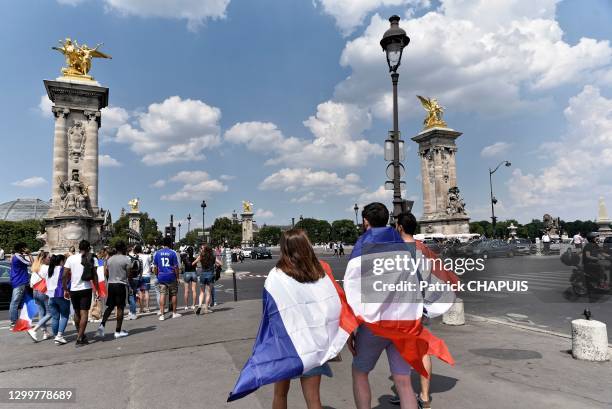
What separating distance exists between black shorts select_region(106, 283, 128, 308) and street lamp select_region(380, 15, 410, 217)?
20.7 ft

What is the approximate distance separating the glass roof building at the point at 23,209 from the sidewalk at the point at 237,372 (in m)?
157

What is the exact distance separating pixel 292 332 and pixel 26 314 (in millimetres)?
8152

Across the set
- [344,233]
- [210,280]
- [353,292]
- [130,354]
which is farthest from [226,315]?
[344,233]

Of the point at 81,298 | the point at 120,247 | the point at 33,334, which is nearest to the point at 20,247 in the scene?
the point at 33,334

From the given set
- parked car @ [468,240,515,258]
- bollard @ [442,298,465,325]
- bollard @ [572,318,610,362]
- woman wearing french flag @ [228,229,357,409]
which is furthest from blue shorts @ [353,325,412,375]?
parked car @ [468,240,515,258]

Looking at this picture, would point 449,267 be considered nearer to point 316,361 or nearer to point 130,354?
point 316,361

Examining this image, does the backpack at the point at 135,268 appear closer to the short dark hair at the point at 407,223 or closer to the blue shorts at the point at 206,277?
the blue shorts at the point at 206,277

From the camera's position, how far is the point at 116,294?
8.08 metres

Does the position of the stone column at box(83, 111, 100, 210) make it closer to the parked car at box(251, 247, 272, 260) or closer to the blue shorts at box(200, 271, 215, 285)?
the parked car at box(251, 247, 272, 260)

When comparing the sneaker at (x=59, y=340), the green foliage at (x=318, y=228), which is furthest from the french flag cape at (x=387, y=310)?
the green foliage at (x=318, y=228)

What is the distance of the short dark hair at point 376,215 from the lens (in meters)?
3.57

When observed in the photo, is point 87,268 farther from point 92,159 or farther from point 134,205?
point 134,205

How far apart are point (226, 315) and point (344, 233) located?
5157 inches

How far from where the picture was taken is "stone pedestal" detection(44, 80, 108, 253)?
89.8ft
